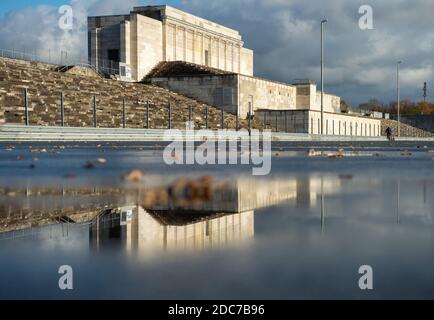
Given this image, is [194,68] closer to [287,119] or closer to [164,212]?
[287,119]

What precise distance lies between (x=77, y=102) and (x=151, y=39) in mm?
34052

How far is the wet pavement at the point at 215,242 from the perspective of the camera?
2404mm

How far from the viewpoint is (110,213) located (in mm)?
4418

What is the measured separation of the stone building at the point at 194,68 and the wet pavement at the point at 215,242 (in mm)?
46245

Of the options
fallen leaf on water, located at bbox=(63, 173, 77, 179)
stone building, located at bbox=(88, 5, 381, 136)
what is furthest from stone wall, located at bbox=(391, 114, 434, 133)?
fallen leaf on water, located at bbox=(63, 173, 77, 179)

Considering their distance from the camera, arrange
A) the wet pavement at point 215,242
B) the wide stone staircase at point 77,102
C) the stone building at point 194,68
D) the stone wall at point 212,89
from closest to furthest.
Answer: the wet pavement at point 215,242 → the wide stone staircase at point 77,102 → the stone wall at point 212,89 → the stone building at point 194,68

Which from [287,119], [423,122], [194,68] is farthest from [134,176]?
[423,122]

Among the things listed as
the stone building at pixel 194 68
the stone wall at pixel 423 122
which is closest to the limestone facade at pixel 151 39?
the stone building at pixel 194 68

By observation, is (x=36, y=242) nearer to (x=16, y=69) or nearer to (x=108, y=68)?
(x=16, y=69)

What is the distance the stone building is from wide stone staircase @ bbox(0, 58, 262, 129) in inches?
372

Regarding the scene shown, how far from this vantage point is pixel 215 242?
323cm

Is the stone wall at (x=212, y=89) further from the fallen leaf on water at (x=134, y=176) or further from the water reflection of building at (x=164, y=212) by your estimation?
the water reflection of building at (x=164, y=212)

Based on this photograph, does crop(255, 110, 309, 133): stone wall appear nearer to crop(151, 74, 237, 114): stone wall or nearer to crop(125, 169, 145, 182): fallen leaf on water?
crop(151, 74, 237, 114): stone wall
